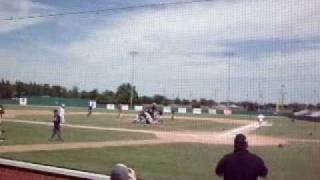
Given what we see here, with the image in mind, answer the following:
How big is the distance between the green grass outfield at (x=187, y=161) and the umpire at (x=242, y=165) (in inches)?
66.3

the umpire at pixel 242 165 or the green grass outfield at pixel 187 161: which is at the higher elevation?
the umpire at pixel 242 165

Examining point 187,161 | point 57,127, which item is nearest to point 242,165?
point 187,161

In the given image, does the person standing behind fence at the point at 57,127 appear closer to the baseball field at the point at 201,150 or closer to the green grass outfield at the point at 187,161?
the baseball field at the point at 201,150

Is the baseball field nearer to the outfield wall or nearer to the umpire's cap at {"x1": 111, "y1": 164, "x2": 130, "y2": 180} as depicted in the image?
the outfield wall

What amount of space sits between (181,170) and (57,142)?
6589mm

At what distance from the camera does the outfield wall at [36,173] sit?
9.21m

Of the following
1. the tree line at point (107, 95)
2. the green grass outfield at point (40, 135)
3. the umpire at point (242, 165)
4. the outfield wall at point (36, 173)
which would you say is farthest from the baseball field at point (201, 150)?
the umpire at point (242, 165)

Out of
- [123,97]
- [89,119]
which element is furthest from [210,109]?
[89,119]

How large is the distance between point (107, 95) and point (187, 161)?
2.12 metres

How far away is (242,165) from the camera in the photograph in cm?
620

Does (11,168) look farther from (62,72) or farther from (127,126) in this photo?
(127,126)

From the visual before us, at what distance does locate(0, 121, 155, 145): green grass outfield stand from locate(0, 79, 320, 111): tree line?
9.45ft

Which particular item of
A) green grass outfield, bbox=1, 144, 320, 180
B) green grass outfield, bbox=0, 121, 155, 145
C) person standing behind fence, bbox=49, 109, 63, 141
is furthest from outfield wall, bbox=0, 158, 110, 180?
person standing behind fence, bbox=49, 109, 63, 141

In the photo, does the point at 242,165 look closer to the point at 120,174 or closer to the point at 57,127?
the point at 120,174
